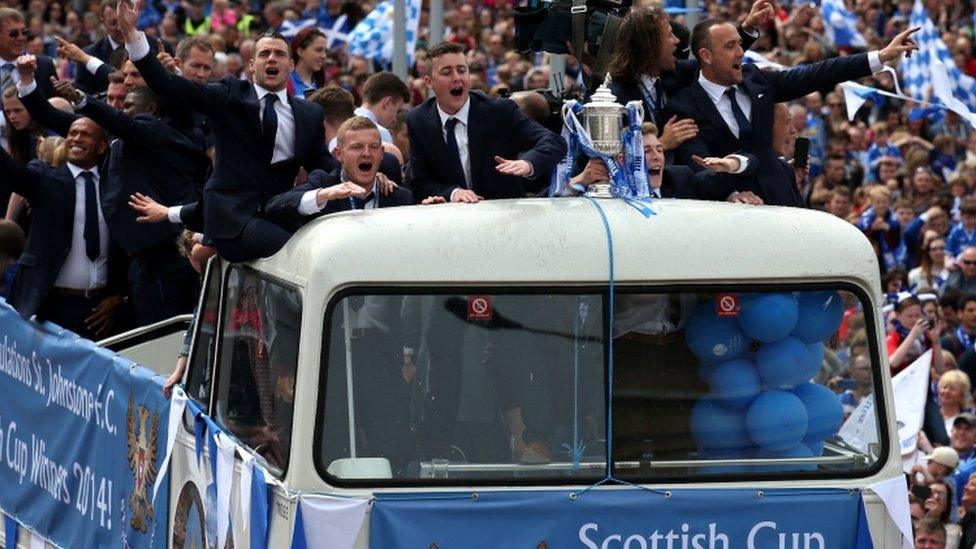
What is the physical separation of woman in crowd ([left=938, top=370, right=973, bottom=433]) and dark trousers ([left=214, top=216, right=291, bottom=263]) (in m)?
6.75

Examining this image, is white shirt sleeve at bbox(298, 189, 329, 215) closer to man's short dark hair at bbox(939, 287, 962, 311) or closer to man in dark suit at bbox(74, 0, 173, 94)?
man in dark suit at bbox(74, 0, 173, 94)

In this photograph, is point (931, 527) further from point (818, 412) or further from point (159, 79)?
point (159, 79)

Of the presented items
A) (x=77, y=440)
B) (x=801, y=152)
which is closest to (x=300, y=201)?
(x=77, y=440)

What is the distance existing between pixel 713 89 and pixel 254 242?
9.03ft

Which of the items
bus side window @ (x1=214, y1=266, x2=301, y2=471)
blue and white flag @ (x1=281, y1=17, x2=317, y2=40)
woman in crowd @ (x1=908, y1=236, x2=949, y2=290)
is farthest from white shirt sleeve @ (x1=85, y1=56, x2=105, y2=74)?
blue and white flag @ (x1=281, y1=17, x2=317, y2=40)

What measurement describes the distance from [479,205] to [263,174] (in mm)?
1489

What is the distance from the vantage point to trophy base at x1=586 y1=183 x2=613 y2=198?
301 inches

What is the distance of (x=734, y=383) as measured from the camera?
7195 millimetres

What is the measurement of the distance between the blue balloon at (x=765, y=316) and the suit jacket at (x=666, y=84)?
2.43 m

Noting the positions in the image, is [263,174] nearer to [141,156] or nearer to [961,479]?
[141,156]

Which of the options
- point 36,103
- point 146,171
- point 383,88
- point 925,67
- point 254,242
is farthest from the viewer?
point 925,67

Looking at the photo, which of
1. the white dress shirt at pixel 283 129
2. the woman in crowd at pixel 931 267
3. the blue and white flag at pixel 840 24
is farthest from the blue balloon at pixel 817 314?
the blue and white flag at pixel 840 24

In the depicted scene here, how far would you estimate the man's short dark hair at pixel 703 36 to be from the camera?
373 inches

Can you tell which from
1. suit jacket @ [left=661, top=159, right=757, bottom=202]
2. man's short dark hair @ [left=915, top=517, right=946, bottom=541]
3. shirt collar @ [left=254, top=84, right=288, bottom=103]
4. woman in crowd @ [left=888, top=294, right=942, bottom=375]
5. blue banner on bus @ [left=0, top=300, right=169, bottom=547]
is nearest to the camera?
blue banner on bus @ [left=0, top=300, right=169, bottom=547]
